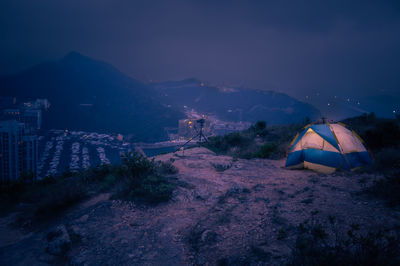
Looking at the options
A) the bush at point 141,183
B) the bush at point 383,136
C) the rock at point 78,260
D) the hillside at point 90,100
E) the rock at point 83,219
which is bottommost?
the rock at point 78,260

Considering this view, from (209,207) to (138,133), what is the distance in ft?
54.1

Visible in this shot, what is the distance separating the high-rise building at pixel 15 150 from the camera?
35.3 ft

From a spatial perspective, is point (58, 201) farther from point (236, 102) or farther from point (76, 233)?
point (236, 102)

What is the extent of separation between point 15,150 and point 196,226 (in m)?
13.9

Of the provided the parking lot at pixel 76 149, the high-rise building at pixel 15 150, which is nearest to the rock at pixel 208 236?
the parking lot at pixel 76 149

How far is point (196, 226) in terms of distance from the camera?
3.78 meters

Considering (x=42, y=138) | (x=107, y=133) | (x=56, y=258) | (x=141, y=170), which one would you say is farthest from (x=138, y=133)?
(x=56, y=258)

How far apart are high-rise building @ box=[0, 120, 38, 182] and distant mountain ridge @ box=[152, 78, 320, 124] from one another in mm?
21077

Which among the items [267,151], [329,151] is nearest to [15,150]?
[267,151]

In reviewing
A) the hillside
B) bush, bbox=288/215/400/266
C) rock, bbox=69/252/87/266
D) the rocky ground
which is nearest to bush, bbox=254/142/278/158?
the rocky ground

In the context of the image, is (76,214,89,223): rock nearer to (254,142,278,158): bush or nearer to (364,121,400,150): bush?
(254,142,278,158): bush

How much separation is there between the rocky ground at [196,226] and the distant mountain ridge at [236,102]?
27.0 m

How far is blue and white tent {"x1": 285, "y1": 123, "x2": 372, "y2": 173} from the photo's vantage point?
712 cm

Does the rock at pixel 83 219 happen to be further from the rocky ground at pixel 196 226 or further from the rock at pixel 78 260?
the rock at pixel 78 260
